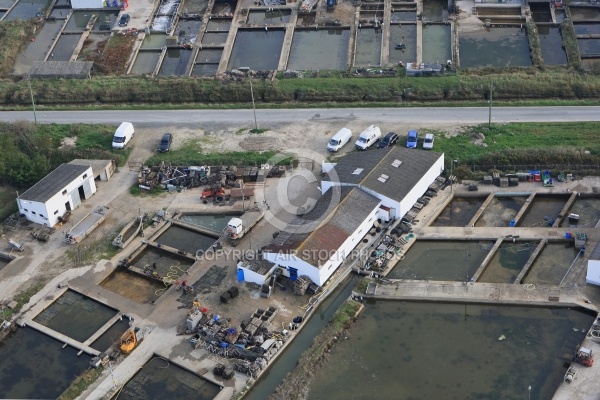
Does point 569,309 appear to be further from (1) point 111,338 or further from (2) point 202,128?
(2) point 202,128

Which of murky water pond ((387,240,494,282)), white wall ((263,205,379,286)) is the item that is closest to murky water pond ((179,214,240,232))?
Answer: white wall ((263,205,379,286))

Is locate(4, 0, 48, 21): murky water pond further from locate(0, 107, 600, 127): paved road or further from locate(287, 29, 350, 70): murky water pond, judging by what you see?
locate(287, 29, 350, 70): murky water pond

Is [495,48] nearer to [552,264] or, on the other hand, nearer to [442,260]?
[552,264]

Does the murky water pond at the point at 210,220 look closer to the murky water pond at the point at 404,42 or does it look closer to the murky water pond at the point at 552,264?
the murky water pond at the point at 552,264

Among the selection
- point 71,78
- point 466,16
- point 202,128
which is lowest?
point 202,128

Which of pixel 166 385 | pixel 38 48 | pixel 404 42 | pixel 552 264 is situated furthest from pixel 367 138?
pixel 38 48

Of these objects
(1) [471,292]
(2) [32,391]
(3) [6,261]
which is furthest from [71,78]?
(1) [471,292]
